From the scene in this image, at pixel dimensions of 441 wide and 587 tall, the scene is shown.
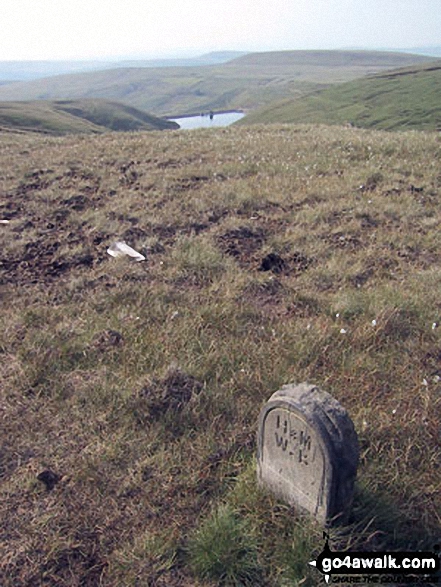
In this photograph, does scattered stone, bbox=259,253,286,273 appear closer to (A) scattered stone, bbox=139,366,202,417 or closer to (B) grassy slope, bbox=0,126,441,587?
(B) grassy slope, bbox=0,126,441,587

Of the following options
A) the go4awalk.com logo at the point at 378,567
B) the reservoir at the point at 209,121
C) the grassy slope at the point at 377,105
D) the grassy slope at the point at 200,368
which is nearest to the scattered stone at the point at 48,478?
the grassy slope at the point at 200,368

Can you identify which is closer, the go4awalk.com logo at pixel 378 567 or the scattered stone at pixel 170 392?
the go4awalk.com logo at pixel 378 567

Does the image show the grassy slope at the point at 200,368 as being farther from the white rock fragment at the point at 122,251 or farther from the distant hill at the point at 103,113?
the distant hill at the point at 103,113

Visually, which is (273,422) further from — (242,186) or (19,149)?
(19,149)

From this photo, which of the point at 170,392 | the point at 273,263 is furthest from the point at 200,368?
the point at 273,263

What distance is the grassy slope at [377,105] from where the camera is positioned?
3226 inches

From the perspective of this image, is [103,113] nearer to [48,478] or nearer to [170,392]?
[170,392]

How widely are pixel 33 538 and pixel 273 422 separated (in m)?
1.75

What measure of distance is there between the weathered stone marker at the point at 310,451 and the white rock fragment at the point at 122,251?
439 cm

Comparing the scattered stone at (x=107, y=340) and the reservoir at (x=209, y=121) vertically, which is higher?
the reservoir at (x=209, y=121)

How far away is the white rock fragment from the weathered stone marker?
4.39m

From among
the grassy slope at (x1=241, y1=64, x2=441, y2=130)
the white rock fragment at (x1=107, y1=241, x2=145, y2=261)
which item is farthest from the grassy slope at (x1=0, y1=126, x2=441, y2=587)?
the grassy slope at (x1=241, y1=64, x2=441, y2=130)

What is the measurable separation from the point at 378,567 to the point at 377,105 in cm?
10622

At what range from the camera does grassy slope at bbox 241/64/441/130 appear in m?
81.9
